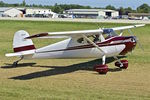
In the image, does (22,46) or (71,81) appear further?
(22,46)

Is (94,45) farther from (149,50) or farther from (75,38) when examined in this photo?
(149,50)

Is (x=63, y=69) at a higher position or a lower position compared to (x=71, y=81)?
lower

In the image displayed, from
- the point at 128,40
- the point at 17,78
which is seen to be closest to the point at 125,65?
the point at 128,40

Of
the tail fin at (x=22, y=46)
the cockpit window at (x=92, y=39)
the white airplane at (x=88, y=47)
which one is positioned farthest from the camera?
the tail fin at (x=22, y=46)

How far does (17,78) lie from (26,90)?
7.06 ft

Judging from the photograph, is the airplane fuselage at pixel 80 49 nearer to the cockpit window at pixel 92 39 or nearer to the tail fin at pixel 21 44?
the cockpit window at pixel 92 39

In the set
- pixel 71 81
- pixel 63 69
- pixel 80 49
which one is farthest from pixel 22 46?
pixel 71 81

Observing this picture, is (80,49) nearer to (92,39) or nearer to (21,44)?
(92,39)

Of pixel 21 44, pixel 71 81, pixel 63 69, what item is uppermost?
pixel 21 44

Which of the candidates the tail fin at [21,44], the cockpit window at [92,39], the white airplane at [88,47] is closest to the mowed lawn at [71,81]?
the white airplane at [88,47]

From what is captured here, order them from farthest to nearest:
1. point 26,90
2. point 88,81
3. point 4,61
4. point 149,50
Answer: point 149,50
point 4,61
point 88,81
point 26,90

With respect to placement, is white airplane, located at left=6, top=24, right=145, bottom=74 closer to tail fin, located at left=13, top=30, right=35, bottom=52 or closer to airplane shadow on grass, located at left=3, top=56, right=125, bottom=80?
tail fin, located at left=13, top=30, right=35, bottom=52

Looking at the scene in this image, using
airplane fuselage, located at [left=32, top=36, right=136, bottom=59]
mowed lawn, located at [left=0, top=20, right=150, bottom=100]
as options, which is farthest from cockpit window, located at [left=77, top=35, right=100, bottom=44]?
mowed lawn, located at [left=0, top=20, right=150, bottom=100]

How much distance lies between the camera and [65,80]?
12.1 meters
